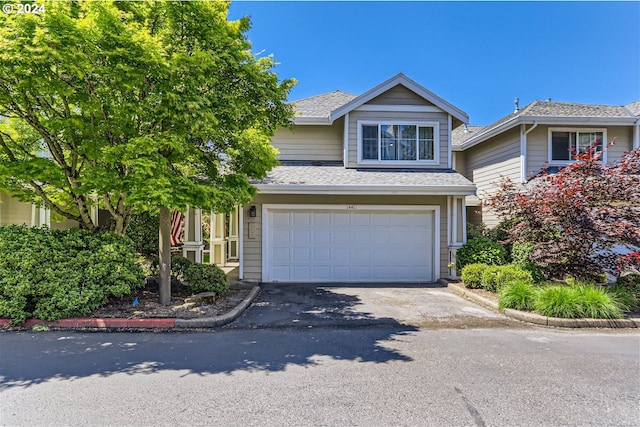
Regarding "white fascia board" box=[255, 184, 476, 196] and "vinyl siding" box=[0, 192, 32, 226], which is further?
"vinyl siding" box=[0, 192, 32, 226]

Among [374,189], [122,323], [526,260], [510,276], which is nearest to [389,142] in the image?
[374,189]

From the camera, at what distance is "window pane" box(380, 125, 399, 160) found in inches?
421

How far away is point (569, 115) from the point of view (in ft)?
36.9

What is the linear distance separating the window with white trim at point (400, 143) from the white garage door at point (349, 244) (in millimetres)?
1845

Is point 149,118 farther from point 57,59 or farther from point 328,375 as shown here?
point 328,375

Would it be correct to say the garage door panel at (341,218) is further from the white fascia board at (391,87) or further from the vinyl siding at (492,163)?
the vinyl siding at (492,163)

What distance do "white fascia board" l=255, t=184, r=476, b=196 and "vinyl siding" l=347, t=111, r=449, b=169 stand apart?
1.58m

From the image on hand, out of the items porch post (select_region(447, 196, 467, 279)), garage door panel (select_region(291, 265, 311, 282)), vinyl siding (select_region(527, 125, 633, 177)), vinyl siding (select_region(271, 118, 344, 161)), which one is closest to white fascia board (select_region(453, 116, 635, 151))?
vinyl siding (select_region(527, 125, 633, 177))

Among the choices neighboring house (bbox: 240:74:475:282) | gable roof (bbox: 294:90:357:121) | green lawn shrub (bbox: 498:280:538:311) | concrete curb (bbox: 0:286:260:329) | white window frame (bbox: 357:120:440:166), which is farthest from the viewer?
gable roof (bbox: 294:90:357:121)

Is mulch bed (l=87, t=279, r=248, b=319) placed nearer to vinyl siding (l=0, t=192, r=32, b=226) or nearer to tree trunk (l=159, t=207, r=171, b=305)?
tree trunk (l=159, t=207, r=171, b=305)

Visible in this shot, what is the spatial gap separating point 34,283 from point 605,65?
1671cm

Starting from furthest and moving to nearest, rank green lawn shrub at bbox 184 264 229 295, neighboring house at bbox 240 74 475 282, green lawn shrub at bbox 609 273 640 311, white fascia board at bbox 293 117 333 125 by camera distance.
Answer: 1. white fascia board at bbox 293 117 333 125
2. neighboring house at bbox 240 74 475 282
3. green lawn shrub at bbox 184 264 229 295
4. green lawn shrub at bbox 609 273 640 311

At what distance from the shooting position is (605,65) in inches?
440

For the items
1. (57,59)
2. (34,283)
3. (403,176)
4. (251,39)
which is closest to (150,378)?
(34,283)
